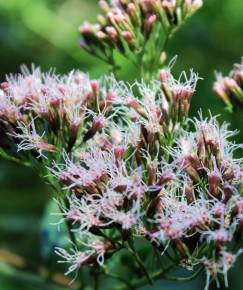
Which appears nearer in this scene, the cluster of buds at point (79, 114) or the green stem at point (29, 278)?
the cluster of buds at point (79, 114)

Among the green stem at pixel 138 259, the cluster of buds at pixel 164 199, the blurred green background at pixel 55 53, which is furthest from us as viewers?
the blurred green background at pixel 55 53

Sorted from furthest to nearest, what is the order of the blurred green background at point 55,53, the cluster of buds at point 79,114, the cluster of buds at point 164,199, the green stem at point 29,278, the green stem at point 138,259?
the blurred green background at point 55,53
the green stem at point 29,278
the cluster of buds at point 79,114
the green stem at point 138,259
the cluster of buds at point 164,199

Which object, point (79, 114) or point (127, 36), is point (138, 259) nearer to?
point (79, 114)

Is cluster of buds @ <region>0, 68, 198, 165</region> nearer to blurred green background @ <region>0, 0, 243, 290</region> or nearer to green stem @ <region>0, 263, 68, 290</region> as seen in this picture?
green stem @ <region>0, 263, 68, 290</region>

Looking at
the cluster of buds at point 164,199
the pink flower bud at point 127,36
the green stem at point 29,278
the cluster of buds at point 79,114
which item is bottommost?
the green stem at point 29,278

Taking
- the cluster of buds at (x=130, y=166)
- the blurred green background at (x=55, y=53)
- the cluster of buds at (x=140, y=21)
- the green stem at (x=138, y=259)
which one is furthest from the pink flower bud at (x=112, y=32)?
the green stem at (x=138, y=259)

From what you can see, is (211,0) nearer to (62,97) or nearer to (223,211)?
(62,97)

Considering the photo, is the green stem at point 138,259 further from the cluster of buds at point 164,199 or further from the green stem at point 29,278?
the green stem at point 29,278

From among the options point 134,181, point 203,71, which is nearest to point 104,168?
point 134,181
